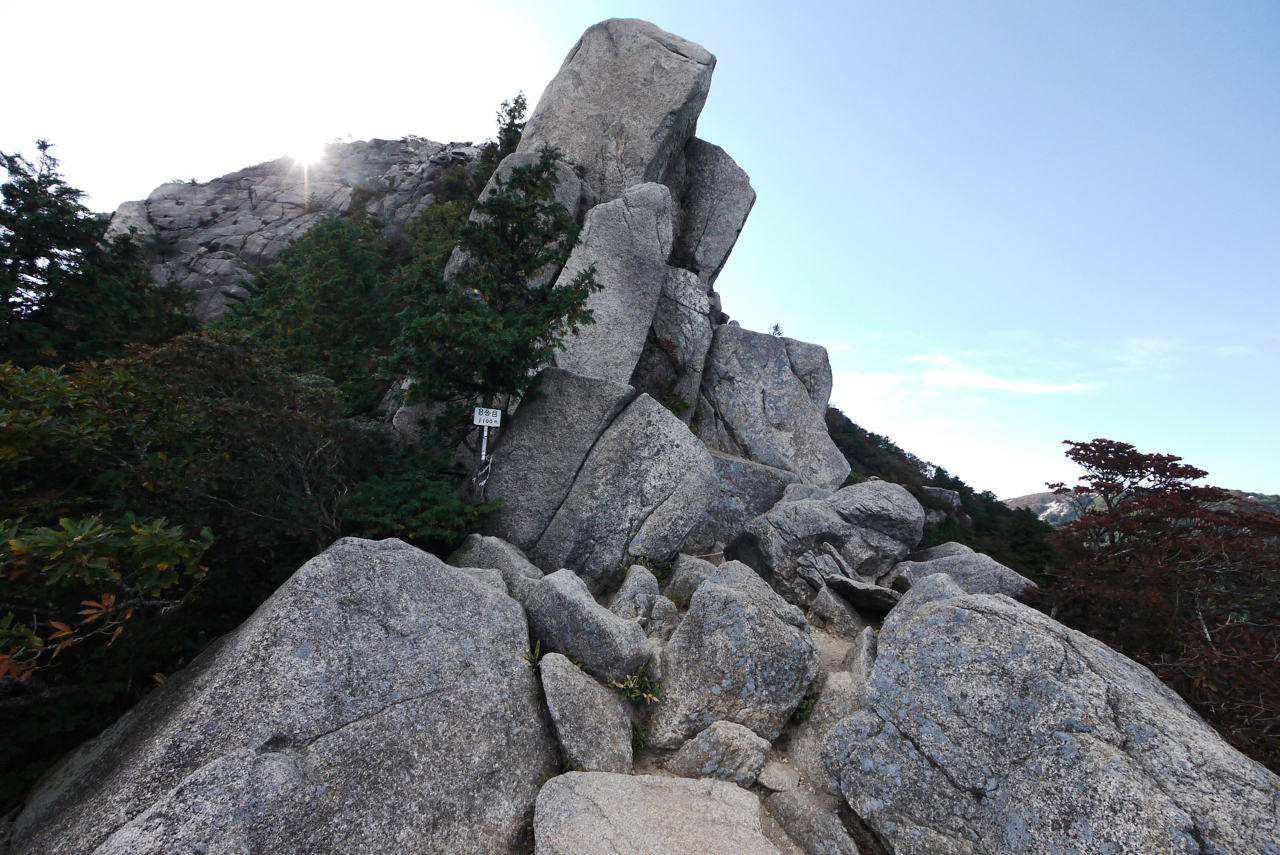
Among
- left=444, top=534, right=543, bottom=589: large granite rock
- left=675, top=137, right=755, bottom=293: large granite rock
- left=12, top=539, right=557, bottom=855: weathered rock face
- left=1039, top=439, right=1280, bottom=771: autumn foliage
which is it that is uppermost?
left=675, top=137, right=755, bottom=293: large granite rock

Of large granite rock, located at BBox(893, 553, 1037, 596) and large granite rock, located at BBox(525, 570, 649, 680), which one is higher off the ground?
large granite rock, located at BBox(893, 553, 1037, 596)

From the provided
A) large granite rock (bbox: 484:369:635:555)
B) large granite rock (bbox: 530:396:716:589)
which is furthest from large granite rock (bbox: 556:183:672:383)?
large granite rock (bbox: 530:396:716:589)

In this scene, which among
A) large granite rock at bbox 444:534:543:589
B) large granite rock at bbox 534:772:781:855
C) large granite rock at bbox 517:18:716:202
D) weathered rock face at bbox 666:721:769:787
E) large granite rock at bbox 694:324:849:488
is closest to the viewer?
large granite rock at bbox 534:772:781:855

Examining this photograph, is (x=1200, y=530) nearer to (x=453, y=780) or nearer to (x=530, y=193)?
(x=453, y=780)

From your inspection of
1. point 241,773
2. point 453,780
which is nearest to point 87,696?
point 241,773

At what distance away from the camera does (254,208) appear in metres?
33.5

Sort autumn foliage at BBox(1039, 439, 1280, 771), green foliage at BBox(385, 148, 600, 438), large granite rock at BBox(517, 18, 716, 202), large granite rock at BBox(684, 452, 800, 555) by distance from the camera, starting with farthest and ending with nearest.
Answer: large granite rock at BBox(517, 18, 716, 202) < large granite rock at BBox(684, 452, 800, 555) < green foliage at BBox(385, 148, 600, 438) < autumn foliage at BBox(1039, 439, 1280, 771)

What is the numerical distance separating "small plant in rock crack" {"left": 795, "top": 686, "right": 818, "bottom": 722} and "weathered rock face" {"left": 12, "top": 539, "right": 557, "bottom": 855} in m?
3.70

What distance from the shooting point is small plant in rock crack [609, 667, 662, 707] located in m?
7.70

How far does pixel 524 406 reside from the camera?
1207 centimetres

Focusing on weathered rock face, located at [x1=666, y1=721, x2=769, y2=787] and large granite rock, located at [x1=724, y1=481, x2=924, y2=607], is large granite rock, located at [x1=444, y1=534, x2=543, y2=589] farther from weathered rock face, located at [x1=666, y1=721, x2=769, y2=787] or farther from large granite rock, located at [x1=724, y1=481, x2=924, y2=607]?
large granite rock, located at [x1=724, y1=481, x2=924, y2=607]

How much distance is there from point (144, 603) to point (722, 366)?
1704cm

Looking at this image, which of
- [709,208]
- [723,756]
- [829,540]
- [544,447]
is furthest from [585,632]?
[709,208]

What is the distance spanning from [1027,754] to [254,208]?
144 ft
